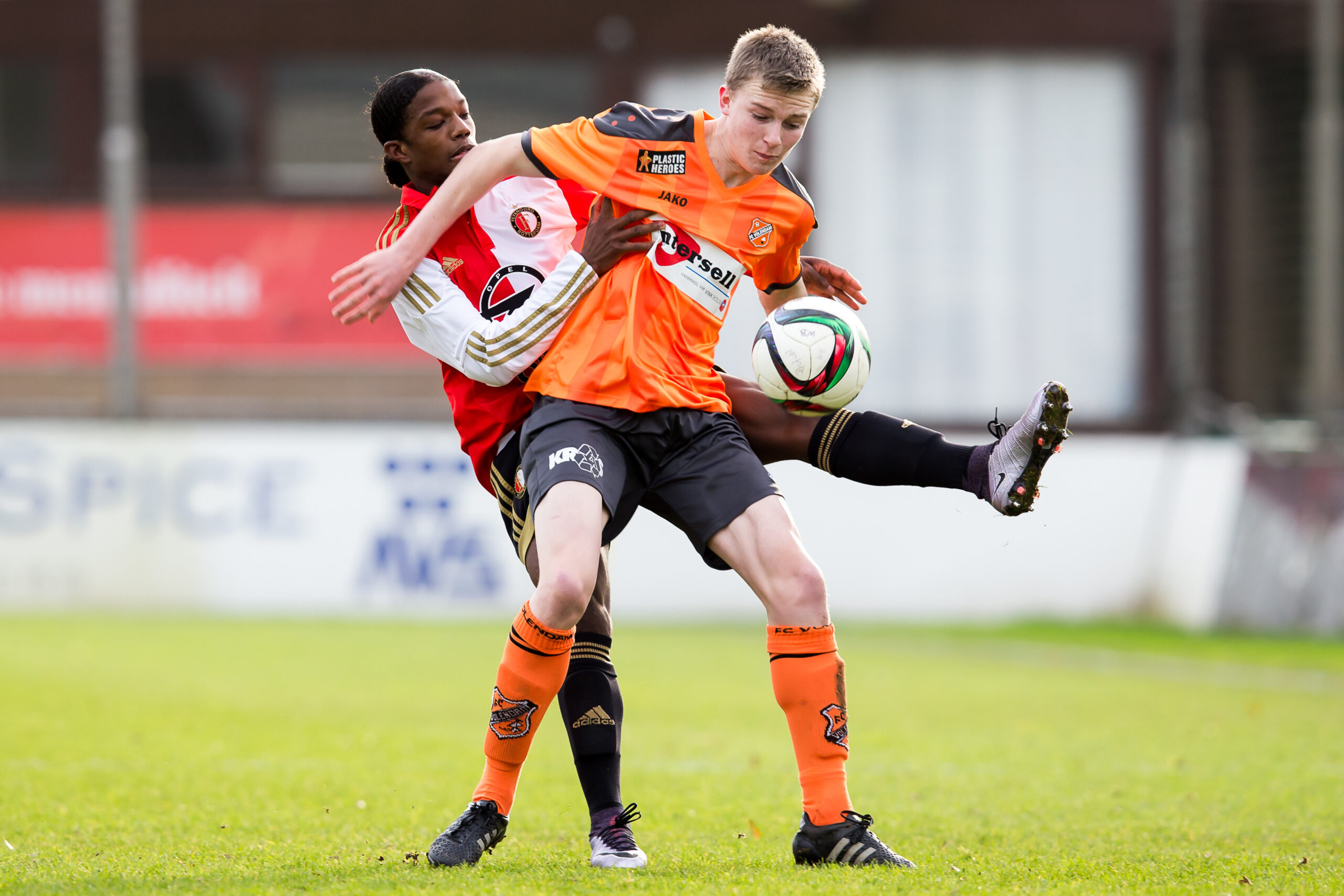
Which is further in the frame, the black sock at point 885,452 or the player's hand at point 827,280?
the player's hand at point 827,280

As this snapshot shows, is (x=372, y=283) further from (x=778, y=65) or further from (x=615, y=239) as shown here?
(x=778, y=65)

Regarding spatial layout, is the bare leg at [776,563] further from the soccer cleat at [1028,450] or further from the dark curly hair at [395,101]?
the dark curly hair at [395,101]

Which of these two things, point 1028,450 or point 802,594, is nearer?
point 802,594

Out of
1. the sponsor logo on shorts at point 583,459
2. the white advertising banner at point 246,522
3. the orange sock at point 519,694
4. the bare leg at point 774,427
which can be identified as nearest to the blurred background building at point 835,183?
the white advertising banner at point 246,522

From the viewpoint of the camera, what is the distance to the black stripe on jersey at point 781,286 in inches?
183

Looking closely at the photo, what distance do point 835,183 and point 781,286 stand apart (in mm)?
13741

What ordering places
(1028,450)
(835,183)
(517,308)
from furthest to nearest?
1. (835,183)
2. (517,308)
3. (1028,450)

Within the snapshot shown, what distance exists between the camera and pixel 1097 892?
12.2ft

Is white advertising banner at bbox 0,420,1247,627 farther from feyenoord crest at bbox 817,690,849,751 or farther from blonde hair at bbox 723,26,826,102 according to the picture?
blonde hair at bbox 723,26,826,102

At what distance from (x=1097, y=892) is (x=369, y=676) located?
641 cm

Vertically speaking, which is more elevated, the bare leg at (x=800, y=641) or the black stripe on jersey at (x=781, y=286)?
the black stripe on jersey at (x=781, y=286)

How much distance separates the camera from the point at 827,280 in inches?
190

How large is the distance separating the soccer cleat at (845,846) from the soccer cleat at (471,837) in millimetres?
760

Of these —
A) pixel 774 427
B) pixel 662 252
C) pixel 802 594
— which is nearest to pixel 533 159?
pixel 662 252
